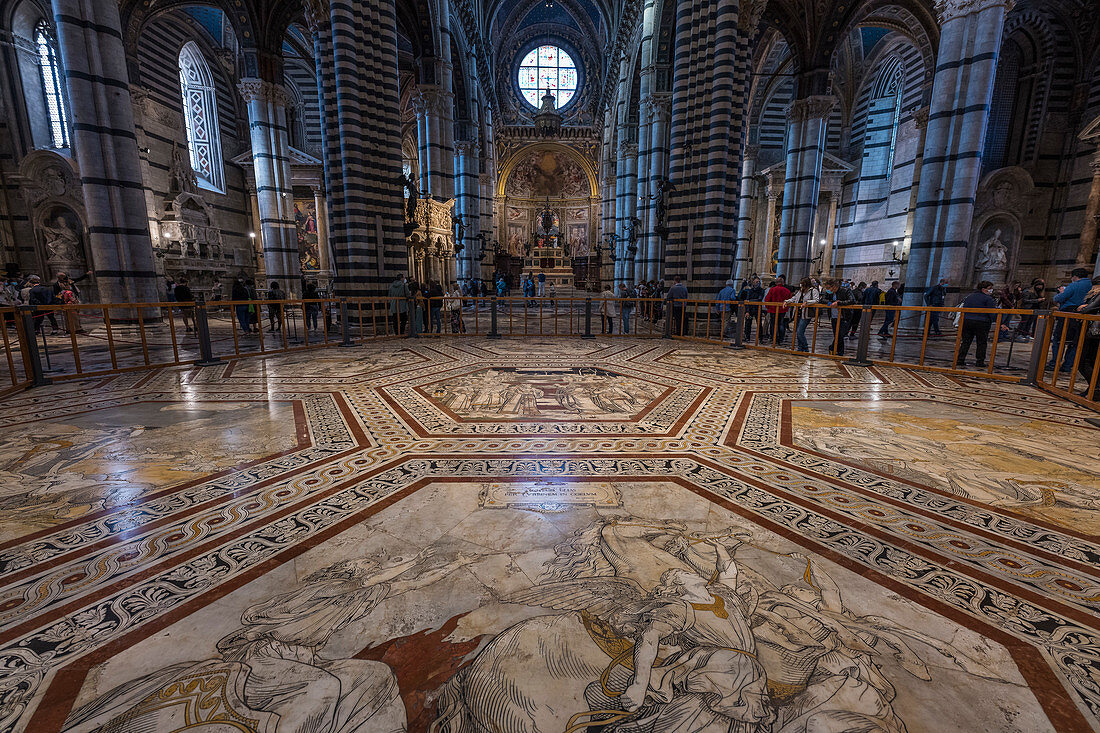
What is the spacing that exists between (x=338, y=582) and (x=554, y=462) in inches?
70.9

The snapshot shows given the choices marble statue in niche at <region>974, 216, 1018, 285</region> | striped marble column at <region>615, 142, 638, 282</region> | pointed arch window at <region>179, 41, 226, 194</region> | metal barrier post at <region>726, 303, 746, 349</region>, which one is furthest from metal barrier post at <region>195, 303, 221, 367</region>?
marble statue in niche at <region>974, 216, 1018, 285</region>

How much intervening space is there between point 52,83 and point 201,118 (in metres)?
5.57

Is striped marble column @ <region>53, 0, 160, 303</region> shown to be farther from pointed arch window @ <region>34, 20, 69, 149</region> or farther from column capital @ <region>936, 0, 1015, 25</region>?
column capital @ <region>936, 0, 1015, 25</region>

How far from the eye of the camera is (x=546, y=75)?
40.4m

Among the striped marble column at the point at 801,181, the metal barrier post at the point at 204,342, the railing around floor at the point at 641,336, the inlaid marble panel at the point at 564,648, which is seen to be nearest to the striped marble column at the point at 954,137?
the railing around floor at the point at 641,336

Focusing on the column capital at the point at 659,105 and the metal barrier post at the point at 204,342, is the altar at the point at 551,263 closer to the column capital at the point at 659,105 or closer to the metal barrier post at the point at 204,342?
the column capital at the point at 659,105

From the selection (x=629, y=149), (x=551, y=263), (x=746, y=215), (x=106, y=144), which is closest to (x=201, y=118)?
(x=106, y=144)

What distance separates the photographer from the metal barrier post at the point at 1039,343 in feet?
18.6

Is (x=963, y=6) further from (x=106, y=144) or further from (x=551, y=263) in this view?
(x=551, y=263)

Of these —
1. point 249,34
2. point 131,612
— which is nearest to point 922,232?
point 131,612

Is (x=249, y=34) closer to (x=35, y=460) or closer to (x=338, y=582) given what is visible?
(x=35, y=460)

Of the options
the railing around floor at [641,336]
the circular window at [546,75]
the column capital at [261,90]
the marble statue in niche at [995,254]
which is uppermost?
the circular window at [546,75]

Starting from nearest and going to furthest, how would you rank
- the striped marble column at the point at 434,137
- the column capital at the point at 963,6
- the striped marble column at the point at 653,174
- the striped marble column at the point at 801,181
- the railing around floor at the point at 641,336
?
the railing around floor at the point at 641,336 < the column capital at the point at 963,6 < the striped marble column at the point at 801,181 < the striped marble column at the point at 434,137 < the striped marble column at the point at 653,174

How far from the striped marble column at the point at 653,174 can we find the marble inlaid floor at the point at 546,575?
15013 millimetres
